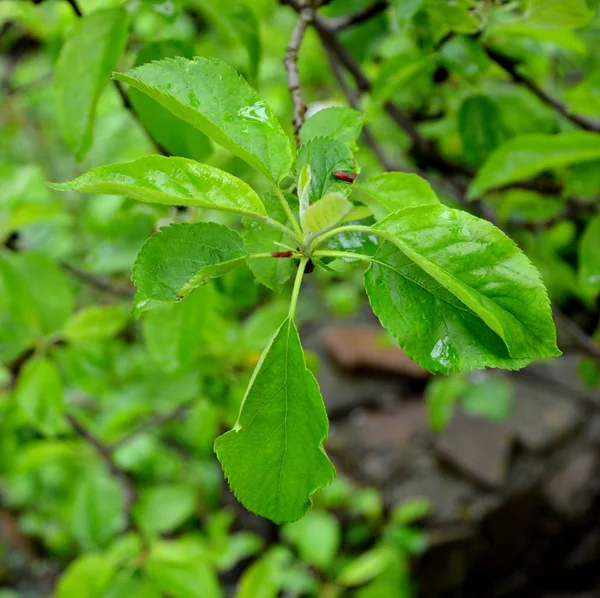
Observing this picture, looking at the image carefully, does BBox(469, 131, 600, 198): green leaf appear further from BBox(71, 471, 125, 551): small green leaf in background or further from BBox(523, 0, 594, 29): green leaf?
BBox(71, 471, 125, 551): small green leaf in background

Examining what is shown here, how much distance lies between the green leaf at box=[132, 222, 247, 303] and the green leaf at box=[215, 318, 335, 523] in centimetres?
8

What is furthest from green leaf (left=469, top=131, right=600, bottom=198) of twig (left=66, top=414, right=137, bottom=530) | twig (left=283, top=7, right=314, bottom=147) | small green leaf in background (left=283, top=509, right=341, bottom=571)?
small green leaf in background (left=283, top=509, right=341, bottom=571)

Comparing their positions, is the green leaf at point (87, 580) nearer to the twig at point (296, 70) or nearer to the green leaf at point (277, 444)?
the green leaf at point (277, 444)

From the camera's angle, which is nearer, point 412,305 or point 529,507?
point 412,305

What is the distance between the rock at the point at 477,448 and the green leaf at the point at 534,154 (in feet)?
5.90

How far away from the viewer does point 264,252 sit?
1.93 ft

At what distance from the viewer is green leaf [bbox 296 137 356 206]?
561mm

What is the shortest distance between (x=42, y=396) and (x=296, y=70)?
2.83 ft

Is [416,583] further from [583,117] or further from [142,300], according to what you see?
[142,300]

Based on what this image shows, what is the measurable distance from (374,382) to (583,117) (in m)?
1.95

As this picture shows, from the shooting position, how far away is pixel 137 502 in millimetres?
1702

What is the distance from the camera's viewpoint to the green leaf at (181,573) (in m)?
1.38

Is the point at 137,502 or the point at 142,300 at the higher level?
the point at 142,300

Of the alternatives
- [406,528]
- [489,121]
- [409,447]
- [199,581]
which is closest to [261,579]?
[199,581]
